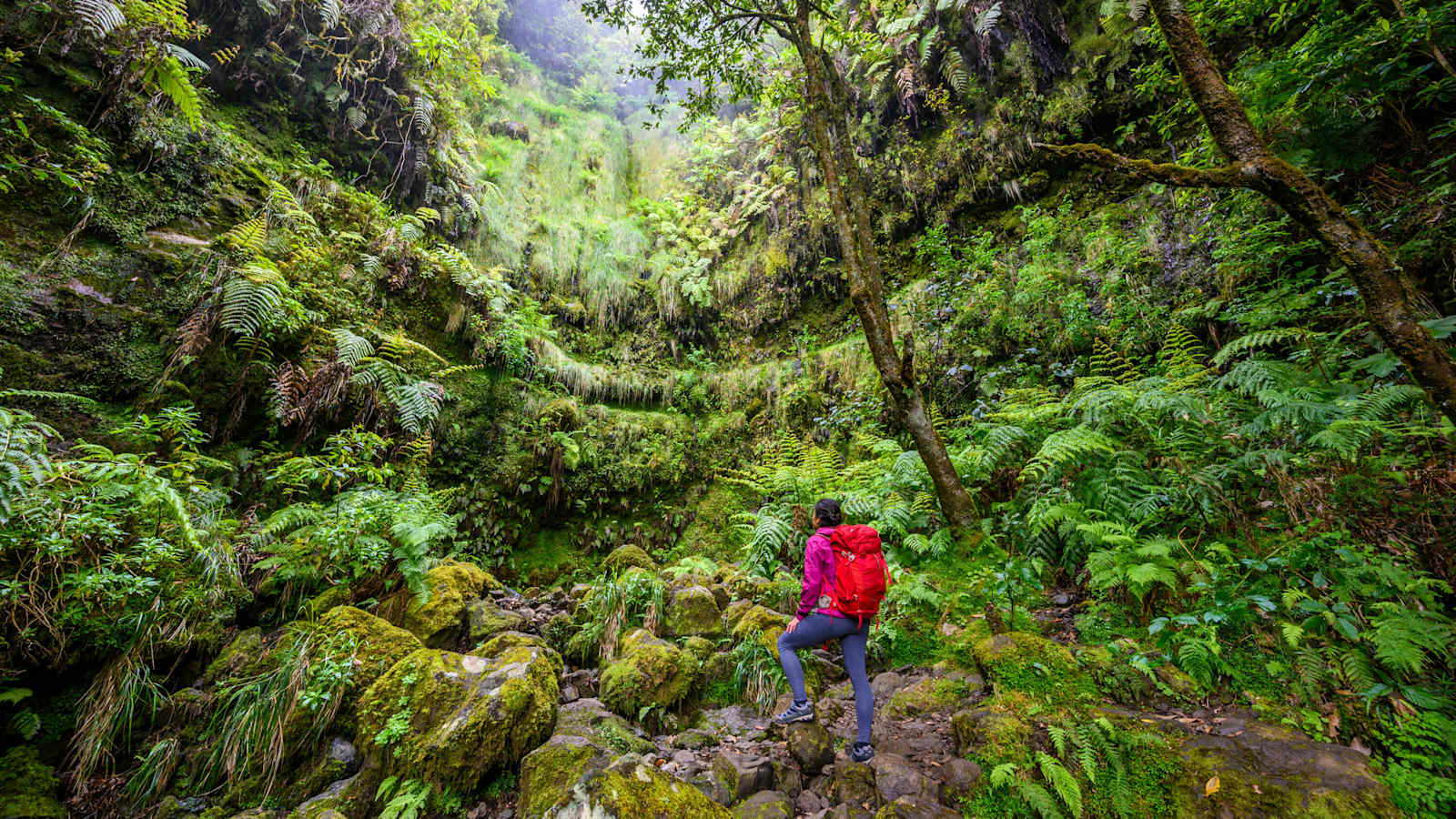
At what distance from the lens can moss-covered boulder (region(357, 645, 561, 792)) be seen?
246 centimetres

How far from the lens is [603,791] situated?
213 centimetres

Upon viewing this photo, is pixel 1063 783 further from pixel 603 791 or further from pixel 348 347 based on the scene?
pixel 348 347

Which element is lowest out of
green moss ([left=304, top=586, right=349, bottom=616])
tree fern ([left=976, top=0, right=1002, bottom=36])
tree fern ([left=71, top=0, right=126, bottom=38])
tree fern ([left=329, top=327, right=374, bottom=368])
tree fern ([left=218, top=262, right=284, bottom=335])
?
green moss ([left=304, top=586, right=349, bottom=616])

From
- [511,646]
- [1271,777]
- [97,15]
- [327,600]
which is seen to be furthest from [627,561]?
[97,15]

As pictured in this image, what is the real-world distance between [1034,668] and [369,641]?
13.6ft

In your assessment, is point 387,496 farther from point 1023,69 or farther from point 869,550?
point 1023,69

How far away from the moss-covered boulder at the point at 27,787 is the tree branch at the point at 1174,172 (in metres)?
5.38

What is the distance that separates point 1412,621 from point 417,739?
456 cm

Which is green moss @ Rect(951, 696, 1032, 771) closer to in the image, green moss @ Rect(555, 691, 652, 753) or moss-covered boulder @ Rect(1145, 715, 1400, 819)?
moss-covered boulder @ Rect(1145, 715, 1400, 819)

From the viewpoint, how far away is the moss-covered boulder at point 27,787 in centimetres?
225

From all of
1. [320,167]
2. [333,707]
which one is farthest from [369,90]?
[333,707]

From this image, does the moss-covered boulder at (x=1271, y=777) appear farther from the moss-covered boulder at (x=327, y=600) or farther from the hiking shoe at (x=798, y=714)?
the moss-covered boulder at (x=327, y=600)

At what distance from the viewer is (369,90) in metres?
7.55

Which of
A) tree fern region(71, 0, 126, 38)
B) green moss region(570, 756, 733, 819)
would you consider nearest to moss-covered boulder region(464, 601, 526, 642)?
green moss region(570, 756, 733, 819)
